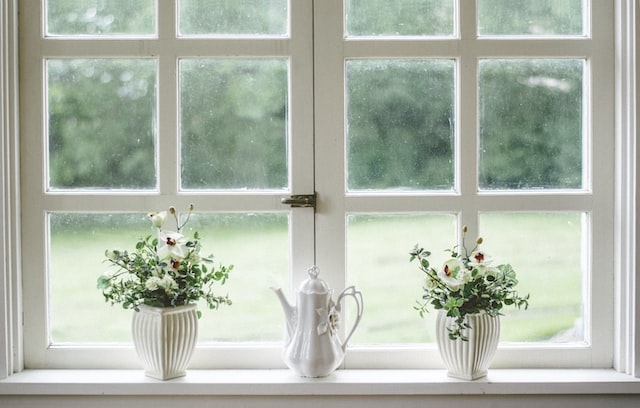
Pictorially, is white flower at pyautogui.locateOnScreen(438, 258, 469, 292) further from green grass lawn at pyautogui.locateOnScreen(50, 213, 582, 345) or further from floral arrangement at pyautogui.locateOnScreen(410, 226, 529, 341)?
green grass lawn at pyautogui.locateOnScreen(50, 213, 582, 345)

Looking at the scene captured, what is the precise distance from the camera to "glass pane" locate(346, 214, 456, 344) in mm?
1983

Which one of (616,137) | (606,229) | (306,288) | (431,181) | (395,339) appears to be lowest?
(395,339)

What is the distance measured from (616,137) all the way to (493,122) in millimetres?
341

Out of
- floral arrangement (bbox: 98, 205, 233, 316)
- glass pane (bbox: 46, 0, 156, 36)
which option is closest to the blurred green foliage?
glass pane (bbox: 46, 0, 156, 36)

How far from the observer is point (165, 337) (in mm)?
1799

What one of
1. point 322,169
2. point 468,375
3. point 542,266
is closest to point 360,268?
point 322,169

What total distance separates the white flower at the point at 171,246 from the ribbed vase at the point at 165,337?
0.14 meters

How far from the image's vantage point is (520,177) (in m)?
1.99

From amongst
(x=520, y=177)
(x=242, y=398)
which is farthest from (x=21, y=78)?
(x=520, y=177)

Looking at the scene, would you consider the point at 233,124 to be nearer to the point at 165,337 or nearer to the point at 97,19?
the point at 97,19

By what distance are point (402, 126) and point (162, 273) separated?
79 centimetres

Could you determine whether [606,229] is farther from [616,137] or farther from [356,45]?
[356,45]

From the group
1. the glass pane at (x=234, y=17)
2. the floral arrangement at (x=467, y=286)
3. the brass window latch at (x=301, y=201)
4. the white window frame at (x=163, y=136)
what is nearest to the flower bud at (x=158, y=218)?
the white window frame at (x=163, y=136)

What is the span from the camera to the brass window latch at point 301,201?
76.8 inches
